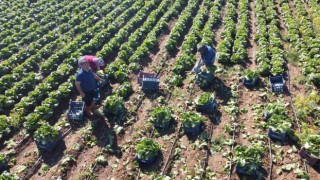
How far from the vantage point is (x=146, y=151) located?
11.6 m

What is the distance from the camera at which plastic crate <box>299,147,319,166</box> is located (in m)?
11.2

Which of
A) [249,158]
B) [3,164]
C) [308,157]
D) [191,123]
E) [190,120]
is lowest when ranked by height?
[308,157]

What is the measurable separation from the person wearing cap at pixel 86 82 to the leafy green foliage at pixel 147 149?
315 centimetres

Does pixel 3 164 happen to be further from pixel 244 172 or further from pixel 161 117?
pixel 244 172

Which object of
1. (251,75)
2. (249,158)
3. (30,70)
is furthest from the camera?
(30,70)

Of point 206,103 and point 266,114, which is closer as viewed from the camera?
point 266,114

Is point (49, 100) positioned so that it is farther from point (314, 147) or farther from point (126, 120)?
point (314, 147)

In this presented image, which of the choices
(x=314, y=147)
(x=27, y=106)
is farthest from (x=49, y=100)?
(x=314, y=147)

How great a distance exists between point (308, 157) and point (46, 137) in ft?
30.9

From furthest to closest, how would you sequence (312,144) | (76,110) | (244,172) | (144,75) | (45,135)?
(144,75)
(76,110)
(45,135)
(312,144)
(244,172)

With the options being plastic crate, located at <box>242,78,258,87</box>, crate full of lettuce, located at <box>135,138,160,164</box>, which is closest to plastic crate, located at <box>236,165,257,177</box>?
crate full of lettuce, located at <box>135,138,160,164</box>

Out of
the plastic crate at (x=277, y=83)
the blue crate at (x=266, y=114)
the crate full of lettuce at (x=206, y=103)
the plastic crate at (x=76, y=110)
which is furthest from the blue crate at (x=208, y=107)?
the plastic crate at (x=76, y=110)

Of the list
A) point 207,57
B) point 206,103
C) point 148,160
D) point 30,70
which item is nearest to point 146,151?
point 148,160

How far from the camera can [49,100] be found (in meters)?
14.8
